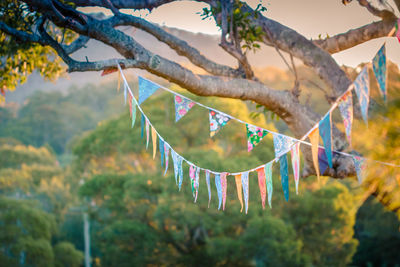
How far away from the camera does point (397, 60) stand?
3.50m

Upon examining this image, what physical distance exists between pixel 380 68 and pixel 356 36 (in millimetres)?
1503

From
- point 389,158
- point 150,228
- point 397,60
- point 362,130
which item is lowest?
point 150,228

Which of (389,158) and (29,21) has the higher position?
(29,21)

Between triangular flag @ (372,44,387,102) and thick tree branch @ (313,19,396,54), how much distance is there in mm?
1139

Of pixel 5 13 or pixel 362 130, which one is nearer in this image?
pixel 362 130

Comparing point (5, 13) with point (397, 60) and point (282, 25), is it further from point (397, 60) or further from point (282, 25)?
point (397, 60)

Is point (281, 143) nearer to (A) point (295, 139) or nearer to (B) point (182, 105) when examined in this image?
(A) point (295, 139)

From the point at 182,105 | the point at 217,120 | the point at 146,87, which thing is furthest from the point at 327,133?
the point at 146,87

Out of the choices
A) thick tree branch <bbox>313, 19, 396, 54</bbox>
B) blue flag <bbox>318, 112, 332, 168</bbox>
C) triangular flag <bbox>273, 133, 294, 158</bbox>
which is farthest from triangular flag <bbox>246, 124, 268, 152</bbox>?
thick tree branch <bbox>313, 19, 396, 54</bbox>

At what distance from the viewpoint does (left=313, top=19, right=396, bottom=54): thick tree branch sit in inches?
146

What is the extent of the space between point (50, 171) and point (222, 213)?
11.3 metres

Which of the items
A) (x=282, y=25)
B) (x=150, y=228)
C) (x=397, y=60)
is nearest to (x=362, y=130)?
(x=397, y=60)

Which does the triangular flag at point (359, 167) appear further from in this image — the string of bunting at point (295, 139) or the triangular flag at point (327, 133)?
the triangular flag at point (327, 133)

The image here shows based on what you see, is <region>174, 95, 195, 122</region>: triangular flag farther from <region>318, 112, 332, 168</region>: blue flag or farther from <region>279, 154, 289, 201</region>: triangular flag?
<region>318, 112, 332, 168</region>: blue flag
